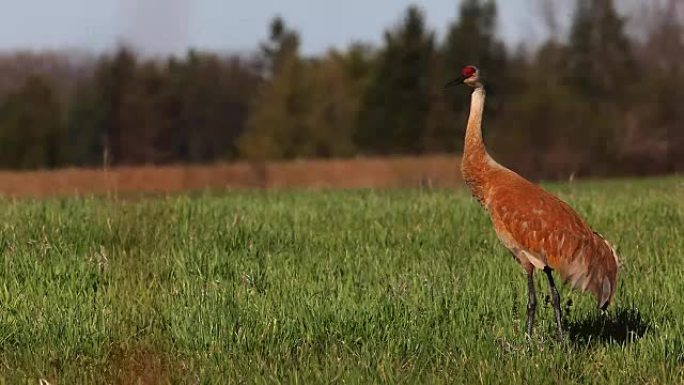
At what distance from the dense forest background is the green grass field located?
3550cm

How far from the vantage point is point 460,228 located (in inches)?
411

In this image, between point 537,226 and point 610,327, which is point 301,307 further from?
point 610,327

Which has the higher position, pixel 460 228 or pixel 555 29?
pixel 555 29

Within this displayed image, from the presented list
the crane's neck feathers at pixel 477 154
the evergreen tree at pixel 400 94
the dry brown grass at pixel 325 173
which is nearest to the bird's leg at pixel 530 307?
the crane's neck feathers at pixel 477 154

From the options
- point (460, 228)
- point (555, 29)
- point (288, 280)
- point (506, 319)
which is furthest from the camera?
point (555, 29)

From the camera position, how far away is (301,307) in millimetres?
6648

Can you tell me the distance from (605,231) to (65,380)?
6793 mm

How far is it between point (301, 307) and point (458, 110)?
47183 millimetres

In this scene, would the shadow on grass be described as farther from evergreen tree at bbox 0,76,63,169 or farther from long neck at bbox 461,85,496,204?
evergreen tree at bbox 0,76,63,169

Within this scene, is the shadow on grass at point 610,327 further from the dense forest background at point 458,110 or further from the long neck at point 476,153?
the dense forest background at point 458,110

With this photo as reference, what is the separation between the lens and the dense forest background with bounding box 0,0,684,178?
163ft

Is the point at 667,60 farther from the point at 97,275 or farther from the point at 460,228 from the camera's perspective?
the point at 97,275

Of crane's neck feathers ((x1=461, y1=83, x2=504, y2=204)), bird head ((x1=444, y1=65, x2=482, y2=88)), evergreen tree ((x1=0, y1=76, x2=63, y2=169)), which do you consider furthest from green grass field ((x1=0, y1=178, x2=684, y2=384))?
evergreen tree ((x1=0, y1=76, x2=63, y2=169))

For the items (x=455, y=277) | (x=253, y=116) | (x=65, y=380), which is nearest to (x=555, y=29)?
(x=253, y=116)
